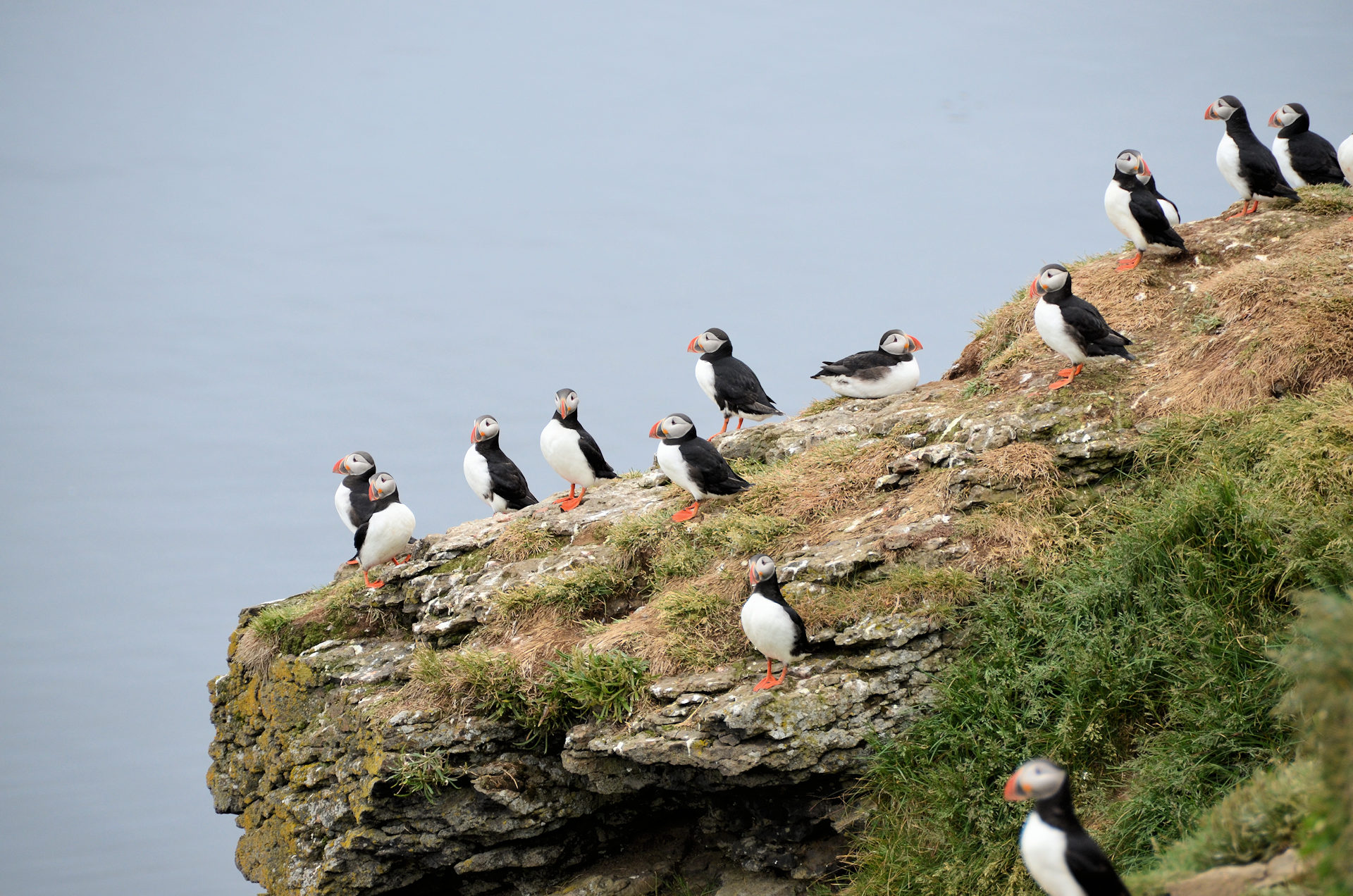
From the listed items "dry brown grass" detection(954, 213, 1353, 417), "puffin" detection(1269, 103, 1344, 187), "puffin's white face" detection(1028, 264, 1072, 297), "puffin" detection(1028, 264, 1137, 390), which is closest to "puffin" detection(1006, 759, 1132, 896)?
"dry brown grass" detection(954, 213, 1353, 417)

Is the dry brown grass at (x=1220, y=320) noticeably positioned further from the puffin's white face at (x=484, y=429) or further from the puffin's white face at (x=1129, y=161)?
the puffin's white face at (x=484, y=429)

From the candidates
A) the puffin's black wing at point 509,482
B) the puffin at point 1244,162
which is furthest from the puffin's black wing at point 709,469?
the puffin at point 1244,162

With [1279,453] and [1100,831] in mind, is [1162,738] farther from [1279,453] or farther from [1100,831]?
[1279,453]

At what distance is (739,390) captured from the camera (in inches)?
373

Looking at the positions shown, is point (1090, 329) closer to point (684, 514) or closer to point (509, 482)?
point (684, 514)

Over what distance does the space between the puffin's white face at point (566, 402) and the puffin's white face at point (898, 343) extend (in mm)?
2930

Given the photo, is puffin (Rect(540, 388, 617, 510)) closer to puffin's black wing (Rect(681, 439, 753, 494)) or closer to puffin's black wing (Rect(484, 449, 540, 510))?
puffin's black wing (Rect(484, 449, 540, 510))

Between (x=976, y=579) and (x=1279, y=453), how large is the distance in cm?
187

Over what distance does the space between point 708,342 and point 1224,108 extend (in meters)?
5.07

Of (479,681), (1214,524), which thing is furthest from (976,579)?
(479,681)

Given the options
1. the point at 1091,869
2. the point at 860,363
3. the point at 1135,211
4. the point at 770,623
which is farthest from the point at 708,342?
the point at 1091,869

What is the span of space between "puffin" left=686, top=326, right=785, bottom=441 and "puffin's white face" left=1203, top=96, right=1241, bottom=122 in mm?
4764

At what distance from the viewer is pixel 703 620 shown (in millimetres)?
6949

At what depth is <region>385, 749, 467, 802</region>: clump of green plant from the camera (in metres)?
6.88
